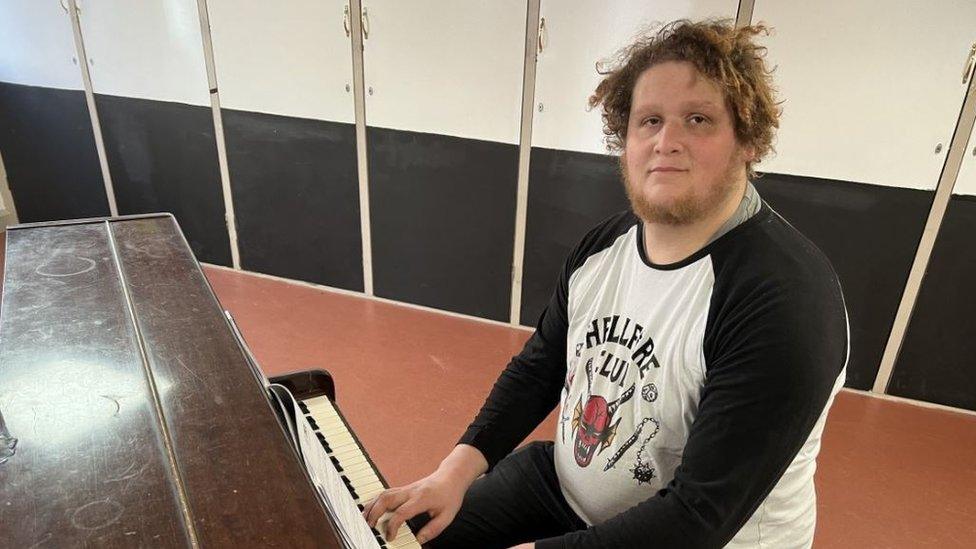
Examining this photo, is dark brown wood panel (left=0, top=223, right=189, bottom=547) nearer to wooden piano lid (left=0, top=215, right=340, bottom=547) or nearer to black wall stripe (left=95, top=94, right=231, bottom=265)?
wooden piano lid (left=0, top=215, right=340, bottom=547)

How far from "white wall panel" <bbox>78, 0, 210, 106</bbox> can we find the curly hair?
110 inches

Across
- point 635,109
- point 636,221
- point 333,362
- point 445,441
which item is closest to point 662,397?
point 636,221

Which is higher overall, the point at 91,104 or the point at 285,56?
the point at 285,56

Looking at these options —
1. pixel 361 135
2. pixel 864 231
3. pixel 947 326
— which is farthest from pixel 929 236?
pixel 361 135

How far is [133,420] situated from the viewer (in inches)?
36.5

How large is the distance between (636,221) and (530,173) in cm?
159

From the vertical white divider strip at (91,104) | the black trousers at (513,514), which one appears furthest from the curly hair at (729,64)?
the vertical white divider strip at (91,104)

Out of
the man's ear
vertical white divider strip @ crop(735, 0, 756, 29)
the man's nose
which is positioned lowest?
the man's ear

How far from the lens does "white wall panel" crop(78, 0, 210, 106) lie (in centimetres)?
314

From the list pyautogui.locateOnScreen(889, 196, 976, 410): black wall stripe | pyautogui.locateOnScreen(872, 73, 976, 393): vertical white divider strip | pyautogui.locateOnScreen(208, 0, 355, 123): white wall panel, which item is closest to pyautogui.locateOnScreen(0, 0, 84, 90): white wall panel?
pyautogui.locateOnScreen(208, 0, 355, 123): white wall panel

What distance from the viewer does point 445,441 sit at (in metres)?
2.20

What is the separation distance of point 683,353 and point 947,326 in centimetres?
198

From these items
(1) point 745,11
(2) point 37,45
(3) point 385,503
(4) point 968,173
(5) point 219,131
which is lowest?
(3) point 385,503

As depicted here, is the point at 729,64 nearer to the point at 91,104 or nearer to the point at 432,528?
the point at 432,528
